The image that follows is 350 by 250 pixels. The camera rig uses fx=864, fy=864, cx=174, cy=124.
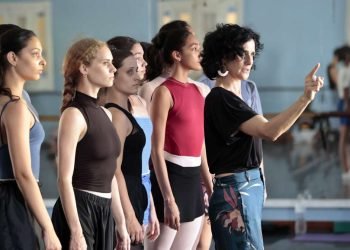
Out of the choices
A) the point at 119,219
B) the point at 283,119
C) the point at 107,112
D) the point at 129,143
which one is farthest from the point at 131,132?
the point at 283,119

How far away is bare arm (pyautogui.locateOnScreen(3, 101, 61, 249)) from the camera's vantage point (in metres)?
2.64

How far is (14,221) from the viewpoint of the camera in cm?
270

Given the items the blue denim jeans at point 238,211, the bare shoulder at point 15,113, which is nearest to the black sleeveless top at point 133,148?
the blue denim jeans at point 238,211

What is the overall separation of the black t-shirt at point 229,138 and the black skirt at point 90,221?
0.43 meters

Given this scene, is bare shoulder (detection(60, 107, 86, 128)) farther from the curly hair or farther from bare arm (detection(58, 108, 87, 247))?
the curly hair

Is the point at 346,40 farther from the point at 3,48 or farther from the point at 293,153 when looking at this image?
the point at 3,48

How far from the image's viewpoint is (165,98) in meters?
3.71

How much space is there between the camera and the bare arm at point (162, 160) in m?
3.64

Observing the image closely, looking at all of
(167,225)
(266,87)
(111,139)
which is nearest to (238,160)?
(111,139)

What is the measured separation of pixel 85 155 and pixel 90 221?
225 mm

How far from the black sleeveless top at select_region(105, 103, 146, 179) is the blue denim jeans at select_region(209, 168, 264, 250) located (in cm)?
42

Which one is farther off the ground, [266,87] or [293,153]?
[266,87]

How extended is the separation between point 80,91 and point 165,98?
837mm

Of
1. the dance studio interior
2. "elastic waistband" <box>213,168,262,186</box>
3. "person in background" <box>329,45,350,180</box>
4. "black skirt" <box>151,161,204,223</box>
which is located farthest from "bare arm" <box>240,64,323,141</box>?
"person in background" <box>329,45,350,180</box>
